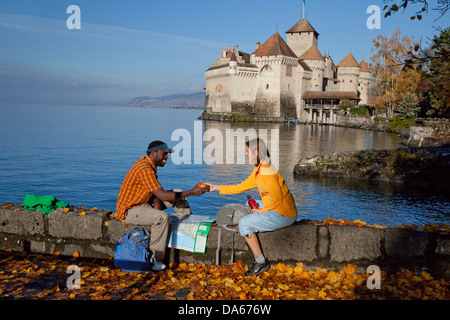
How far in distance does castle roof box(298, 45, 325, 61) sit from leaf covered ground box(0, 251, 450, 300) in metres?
79.6

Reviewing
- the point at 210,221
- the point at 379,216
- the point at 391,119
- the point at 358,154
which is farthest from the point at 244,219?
the point at 391,119

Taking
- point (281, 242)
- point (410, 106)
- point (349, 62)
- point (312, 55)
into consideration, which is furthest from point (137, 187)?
point (349, 62)

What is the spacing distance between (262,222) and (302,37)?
85.9m

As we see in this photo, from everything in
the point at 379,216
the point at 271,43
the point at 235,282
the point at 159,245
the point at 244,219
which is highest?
the point at 271,43

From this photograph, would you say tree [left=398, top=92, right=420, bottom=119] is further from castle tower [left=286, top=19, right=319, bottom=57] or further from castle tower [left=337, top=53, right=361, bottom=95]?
castle tower [left=286, top=19, right=319, bottom=57]

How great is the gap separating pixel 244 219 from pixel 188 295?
1223mm

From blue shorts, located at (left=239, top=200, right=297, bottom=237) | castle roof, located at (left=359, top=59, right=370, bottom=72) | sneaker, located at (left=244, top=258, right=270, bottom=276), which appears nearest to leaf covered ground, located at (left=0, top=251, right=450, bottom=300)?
sneaker, located at (left=244, top=258, right=270, bottom=276)

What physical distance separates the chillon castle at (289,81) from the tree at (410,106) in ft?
63.7

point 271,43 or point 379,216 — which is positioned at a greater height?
point 271,43

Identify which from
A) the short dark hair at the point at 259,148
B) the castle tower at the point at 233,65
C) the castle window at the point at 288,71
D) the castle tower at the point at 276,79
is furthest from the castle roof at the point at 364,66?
the short dark hair at the point at 259,148

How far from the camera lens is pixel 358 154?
915 inches

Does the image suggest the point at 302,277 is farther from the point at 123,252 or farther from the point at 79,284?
the point at 79,284

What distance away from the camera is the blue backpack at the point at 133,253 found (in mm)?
5172

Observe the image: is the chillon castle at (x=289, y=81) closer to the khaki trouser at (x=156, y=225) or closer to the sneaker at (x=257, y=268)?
the khaki trouser at (x=156, y=225)
